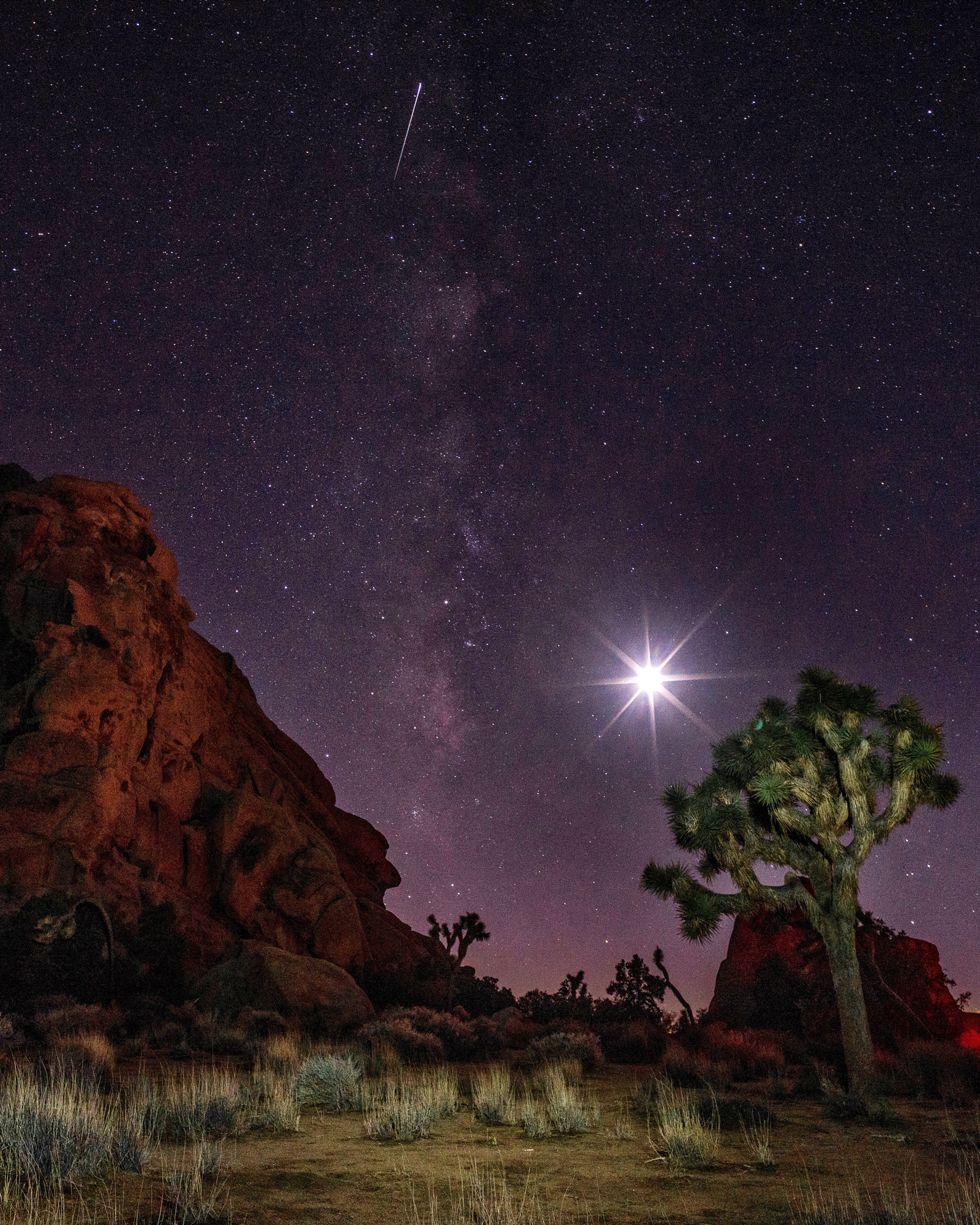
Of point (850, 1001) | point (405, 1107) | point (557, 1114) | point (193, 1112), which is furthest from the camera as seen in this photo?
point (850, 1001)

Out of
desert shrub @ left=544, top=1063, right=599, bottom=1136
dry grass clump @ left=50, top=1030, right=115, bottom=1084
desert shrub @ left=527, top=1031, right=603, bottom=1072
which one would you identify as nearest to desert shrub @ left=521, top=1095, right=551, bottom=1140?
desert shrub @ left=544, top=1063, right=599, bottom=1136

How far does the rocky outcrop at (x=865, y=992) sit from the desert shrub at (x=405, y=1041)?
9.57m

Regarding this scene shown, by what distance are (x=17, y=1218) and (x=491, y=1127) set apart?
244 inches

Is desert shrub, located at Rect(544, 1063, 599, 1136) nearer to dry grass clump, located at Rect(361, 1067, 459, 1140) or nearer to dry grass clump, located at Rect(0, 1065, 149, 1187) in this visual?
dry grass clump, located at Rect(361, 1067, 459, 1140)

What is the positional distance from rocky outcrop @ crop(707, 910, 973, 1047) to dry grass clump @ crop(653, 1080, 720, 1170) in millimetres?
12357

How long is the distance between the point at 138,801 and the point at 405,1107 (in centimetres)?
2270

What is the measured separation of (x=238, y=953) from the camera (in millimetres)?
27281

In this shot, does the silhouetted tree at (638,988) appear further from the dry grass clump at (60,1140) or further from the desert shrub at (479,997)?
the dry grass clump at (60,1140)

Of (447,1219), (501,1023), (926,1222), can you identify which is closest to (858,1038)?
(926,1222)

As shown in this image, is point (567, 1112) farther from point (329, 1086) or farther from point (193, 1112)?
point (193, 1112)

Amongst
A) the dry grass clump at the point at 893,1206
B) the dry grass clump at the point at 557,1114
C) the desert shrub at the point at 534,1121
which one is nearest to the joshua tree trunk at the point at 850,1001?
the dry grass clump at the point at 557,1114

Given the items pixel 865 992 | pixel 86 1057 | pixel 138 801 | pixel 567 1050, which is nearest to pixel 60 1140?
pixel 86 1057

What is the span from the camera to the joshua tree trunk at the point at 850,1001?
12.3 m

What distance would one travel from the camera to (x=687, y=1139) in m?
8.30
